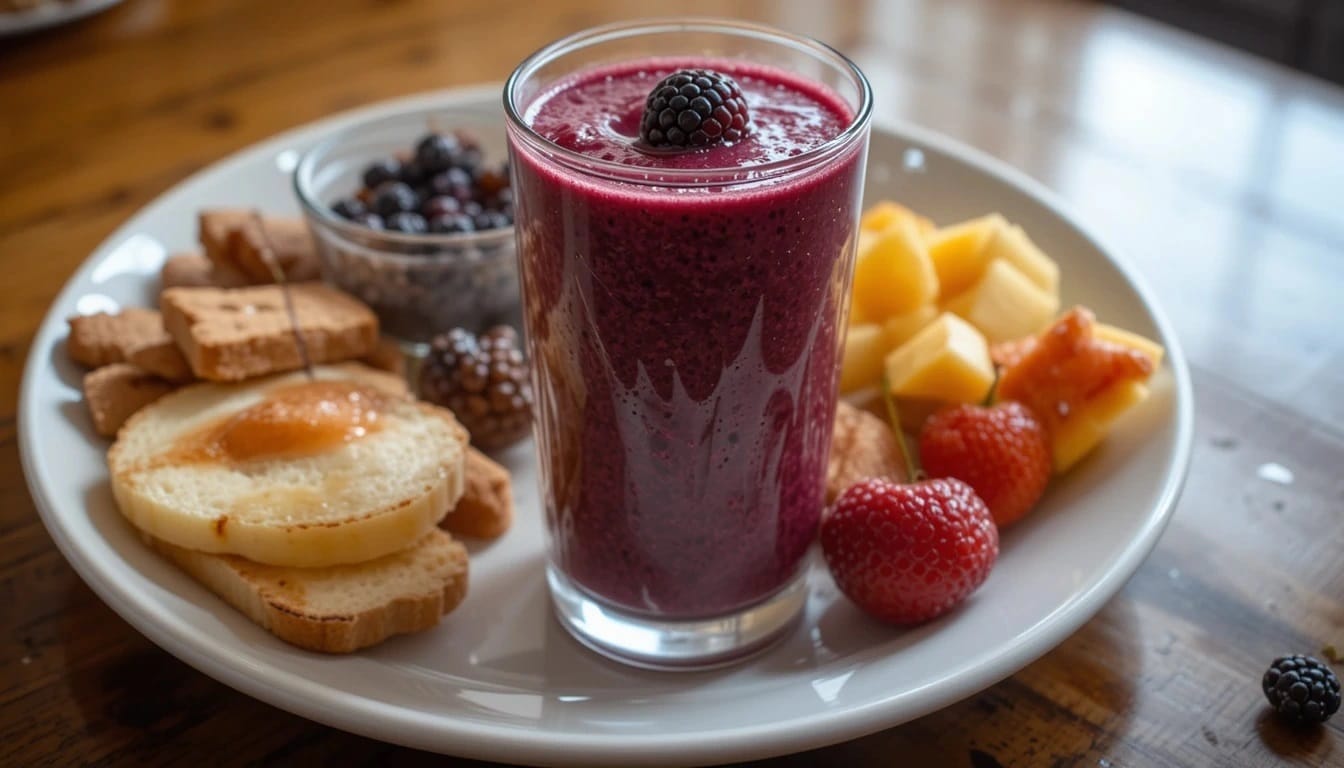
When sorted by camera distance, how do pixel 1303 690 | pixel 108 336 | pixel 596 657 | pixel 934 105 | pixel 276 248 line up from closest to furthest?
pixel 1303 690 → pixel 596 657 → pixel 108 336 → pixel 276 248 → pixel 934 105

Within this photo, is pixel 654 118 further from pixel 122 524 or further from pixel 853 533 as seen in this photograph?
pixel 122 524

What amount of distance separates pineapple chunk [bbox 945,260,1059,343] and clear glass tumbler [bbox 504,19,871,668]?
0.45m

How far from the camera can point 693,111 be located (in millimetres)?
1051

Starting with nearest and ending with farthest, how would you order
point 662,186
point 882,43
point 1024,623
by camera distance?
1. point 662,186
2. point 1024,623
3. point 882,43

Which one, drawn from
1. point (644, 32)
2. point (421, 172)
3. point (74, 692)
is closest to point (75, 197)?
point (421, 172)

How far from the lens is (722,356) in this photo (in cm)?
111

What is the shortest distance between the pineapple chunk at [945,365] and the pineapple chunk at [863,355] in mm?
62

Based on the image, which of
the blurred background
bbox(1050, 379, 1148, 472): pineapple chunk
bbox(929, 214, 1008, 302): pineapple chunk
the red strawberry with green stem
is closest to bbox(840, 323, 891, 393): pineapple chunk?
bbox(929, 214, 1008, 302): pineapple chunk

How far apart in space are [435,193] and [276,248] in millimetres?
242

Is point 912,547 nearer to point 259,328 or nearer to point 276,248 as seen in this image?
point 259,328

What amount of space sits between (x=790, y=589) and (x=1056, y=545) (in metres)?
0.29

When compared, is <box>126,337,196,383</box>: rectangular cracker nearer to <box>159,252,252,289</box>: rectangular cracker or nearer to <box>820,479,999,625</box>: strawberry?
<box>159,252,252,289</box>: rectangular cracker

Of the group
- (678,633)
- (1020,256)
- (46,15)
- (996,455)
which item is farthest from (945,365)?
(46,15)

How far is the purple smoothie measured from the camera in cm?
105
